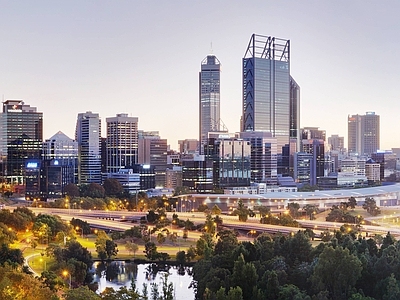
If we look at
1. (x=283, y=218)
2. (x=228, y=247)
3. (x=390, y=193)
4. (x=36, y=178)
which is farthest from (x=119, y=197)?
(x=228, y=247)

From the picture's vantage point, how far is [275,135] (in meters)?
49.6

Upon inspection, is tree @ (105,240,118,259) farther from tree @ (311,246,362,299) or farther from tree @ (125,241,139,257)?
tree @ (311,246,362,299)

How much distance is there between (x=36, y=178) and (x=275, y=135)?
22.5 meters

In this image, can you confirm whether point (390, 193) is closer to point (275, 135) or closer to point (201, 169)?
point (201, 169)

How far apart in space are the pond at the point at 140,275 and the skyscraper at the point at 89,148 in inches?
1029

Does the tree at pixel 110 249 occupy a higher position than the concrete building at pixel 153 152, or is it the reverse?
the concrete building at pixel 153 152

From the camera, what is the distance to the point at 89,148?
142 ft

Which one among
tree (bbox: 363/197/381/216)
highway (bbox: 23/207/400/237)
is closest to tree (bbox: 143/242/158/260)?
highway (bbox: 23/207/400/237)

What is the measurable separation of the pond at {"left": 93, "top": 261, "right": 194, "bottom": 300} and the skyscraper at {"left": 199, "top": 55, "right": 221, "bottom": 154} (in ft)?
162

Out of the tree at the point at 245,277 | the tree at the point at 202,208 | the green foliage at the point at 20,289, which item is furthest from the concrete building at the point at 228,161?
the green foliage at the point at 20,289

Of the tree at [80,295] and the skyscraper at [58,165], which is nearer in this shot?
the tree at [80,295]

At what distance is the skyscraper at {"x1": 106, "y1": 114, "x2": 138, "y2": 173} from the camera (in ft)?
145

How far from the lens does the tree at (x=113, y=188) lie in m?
33.0

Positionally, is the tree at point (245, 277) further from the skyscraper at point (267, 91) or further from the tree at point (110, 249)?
the skyscraper at point (267, 91)
